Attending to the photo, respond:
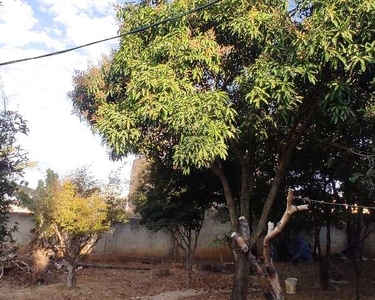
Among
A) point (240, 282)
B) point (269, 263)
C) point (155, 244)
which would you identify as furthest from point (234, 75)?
point (155, 244)

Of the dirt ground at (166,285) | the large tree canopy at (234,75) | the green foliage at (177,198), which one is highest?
the large tree canopy at (234,75)

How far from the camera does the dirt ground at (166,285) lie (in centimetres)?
887

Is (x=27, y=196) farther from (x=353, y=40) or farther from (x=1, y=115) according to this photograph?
(x=353, y=40)

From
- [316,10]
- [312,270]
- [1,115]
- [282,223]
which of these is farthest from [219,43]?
[312,270]

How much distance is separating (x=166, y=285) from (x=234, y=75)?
19.2 ft

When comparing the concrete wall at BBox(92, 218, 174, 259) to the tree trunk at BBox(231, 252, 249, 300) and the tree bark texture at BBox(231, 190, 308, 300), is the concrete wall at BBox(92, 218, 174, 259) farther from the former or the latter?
the tree bark texture at BBox(231, 190, 308, 300)

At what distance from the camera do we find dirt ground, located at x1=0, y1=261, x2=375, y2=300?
8.87 meters

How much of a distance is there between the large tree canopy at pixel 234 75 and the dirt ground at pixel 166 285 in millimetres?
2533

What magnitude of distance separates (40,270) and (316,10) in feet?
26.4

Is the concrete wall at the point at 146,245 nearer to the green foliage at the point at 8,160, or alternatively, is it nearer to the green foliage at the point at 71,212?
the green foliage at the point at 71,212

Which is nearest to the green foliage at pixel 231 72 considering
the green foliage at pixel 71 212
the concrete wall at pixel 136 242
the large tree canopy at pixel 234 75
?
the large tree canopy at pixel 234 75

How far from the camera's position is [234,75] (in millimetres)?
7238

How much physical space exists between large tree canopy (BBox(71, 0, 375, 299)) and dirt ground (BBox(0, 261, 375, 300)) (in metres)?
2.53

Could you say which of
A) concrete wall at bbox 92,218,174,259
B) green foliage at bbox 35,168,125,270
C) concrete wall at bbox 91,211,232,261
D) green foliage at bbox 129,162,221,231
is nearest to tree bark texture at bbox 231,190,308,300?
green foliage at bbox 35,168,125,270
